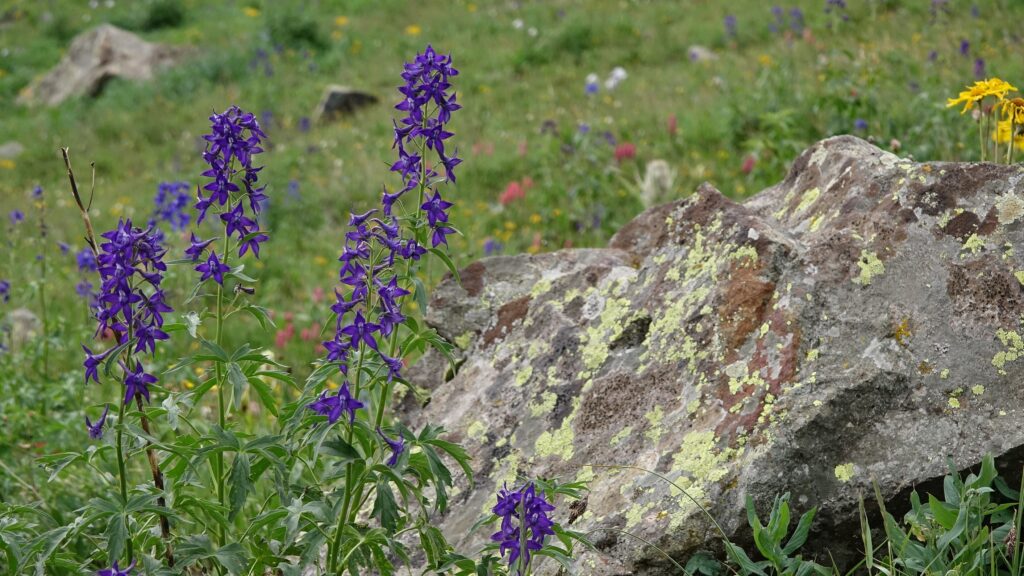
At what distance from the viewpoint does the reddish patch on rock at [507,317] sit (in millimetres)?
3993

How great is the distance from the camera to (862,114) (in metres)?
7.16

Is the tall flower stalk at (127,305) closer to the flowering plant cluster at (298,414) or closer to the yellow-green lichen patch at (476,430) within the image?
the flowering plant cluster at (298,414)

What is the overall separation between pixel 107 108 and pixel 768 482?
51.3 feet

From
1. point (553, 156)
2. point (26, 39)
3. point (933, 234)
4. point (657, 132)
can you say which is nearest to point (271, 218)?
point (553, 156)

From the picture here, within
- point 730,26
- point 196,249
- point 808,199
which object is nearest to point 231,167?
point 196,249

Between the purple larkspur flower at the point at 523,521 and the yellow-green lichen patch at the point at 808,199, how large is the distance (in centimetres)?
174

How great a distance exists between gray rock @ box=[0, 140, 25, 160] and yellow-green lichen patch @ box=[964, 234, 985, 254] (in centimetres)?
1452

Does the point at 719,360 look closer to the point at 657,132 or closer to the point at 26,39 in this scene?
the point at 657,132

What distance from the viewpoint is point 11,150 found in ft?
48.6

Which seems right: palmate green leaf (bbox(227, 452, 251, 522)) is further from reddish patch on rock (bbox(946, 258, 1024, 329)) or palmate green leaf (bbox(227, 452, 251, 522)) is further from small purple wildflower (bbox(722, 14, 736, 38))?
small purple wildflower (bbox(722, 14, 736, 38))

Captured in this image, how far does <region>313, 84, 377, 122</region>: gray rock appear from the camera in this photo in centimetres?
1379

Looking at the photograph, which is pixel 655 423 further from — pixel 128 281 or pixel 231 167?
pixel 128 281

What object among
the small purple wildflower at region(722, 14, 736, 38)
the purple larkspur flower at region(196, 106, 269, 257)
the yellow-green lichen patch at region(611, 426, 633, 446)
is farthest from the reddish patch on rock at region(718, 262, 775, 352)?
the small purple wildflower at region(722, 14, 736, 38)

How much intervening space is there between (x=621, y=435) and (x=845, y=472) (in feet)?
2.47
